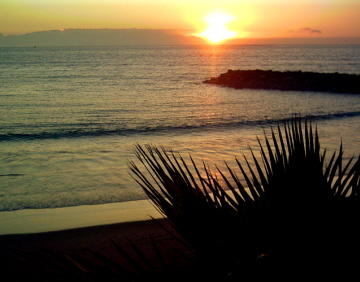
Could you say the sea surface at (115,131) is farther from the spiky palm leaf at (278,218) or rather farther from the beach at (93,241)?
the beach at (93,241)

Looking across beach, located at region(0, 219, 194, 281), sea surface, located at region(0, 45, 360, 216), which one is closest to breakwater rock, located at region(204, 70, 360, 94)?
sea surface, located at region(0, 45, 360, 216)

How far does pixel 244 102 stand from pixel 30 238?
729 inches

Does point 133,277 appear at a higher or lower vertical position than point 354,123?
higher

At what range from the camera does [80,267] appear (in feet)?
3.73

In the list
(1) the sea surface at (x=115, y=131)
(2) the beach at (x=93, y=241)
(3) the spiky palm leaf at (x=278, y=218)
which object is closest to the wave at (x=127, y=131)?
(1) the sea surface at (x=115, y=131)

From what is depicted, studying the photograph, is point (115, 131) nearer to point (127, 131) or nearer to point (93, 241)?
point (127, 131)

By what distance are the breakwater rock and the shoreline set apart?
23681 millimetres

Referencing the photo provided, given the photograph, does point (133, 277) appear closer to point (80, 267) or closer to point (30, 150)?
point (80, 267)

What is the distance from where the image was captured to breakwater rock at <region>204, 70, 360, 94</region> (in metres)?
27.3

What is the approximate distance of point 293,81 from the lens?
3030cm

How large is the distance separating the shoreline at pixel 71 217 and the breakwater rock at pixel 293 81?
23681 mm

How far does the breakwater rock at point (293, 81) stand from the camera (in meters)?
27.3

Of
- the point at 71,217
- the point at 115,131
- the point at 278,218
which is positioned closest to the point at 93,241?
the point at 71,217

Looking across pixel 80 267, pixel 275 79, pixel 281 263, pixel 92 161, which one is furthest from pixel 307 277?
pixel 275 79
